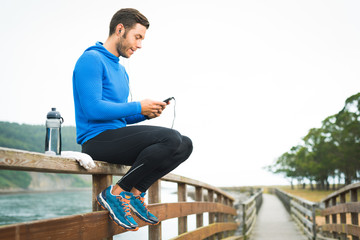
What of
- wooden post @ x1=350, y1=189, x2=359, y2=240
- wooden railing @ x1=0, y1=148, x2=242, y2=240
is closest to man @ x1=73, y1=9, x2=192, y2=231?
wooden railing @ x1=0, y1=148, x2=242, y2=240

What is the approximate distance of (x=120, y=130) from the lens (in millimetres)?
2420

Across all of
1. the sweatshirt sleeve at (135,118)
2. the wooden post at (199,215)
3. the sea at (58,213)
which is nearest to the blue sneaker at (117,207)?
the sweatshirt sleeve at (135,118)

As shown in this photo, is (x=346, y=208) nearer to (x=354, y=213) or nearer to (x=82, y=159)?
(x=354, y=213)

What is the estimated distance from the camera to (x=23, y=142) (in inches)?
6304

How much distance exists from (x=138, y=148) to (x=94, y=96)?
1.31 feet

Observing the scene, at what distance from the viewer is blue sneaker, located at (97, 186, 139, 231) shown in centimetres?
222

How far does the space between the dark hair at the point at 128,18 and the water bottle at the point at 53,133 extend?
698 mm

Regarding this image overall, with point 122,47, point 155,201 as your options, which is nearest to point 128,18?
point 122,47

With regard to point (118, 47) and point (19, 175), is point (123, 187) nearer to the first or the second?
point (118, 47)

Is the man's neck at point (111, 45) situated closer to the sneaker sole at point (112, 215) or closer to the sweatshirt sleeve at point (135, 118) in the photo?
the sweatshirt sleeve at point (135, 118)

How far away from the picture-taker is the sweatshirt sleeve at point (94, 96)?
2.30 metres

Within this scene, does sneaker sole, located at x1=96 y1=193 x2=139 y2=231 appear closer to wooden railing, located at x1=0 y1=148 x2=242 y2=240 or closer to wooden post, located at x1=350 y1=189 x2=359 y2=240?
wooden railing, located at x1=0 y1=148 x2=242 y2=240

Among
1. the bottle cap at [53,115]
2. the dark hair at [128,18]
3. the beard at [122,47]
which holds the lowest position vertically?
the bottle cap at [53,115]

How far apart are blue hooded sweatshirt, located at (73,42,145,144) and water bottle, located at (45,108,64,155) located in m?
0.17
